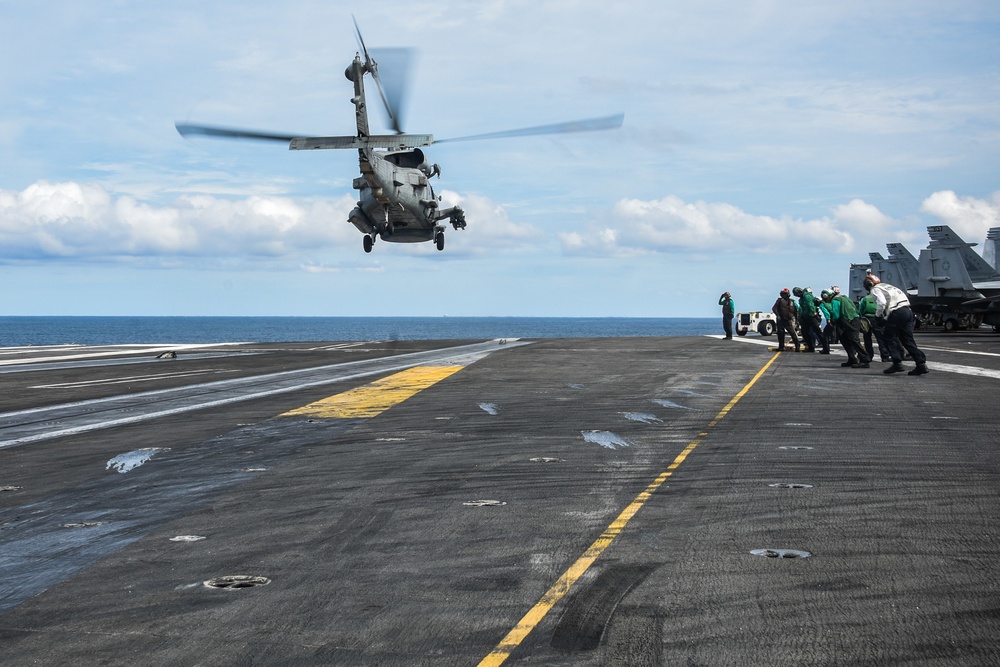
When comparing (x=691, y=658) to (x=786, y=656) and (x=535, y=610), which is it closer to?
(x=786, y=656)

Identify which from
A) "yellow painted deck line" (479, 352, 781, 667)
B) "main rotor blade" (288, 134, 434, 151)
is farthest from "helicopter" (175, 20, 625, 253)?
"yellow painted deck line" (479, 352, 781, 667)

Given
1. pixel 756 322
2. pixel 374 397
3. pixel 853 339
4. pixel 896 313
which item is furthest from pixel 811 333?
pixel 756 322

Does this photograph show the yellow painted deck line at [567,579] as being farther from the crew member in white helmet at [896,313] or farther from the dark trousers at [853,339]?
the dark trousers at [853,339]

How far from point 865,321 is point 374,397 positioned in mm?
14809

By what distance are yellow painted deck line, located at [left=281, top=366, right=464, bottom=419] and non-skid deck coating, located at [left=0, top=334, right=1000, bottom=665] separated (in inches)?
29.6

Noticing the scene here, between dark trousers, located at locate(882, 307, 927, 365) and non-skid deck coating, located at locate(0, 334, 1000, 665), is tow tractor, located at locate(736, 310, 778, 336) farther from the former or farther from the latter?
non-skid deck coating, located at locate(0, 334, 1000, 665)

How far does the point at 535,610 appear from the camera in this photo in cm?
553

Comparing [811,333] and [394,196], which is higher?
[394,196]

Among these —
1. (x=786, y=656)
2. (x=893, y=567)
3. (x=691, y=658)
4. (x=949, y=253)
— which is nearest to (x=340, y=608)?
(x=691, y=658)

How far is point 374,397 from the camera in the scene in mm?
18312

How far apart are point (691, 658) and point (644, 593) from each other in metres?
1.03

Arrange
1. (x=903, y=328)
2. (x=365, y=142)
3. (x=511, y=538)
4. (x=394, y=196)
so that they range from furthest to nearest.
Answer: (x=394, y=196) < (x=365, y=142) < (x=903, y=328) < (x=511, y=538)

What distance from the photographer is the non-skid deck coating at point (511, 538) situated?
16.8ft

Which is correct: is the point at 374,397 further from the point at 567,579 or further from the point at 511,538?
the point at 567,579
